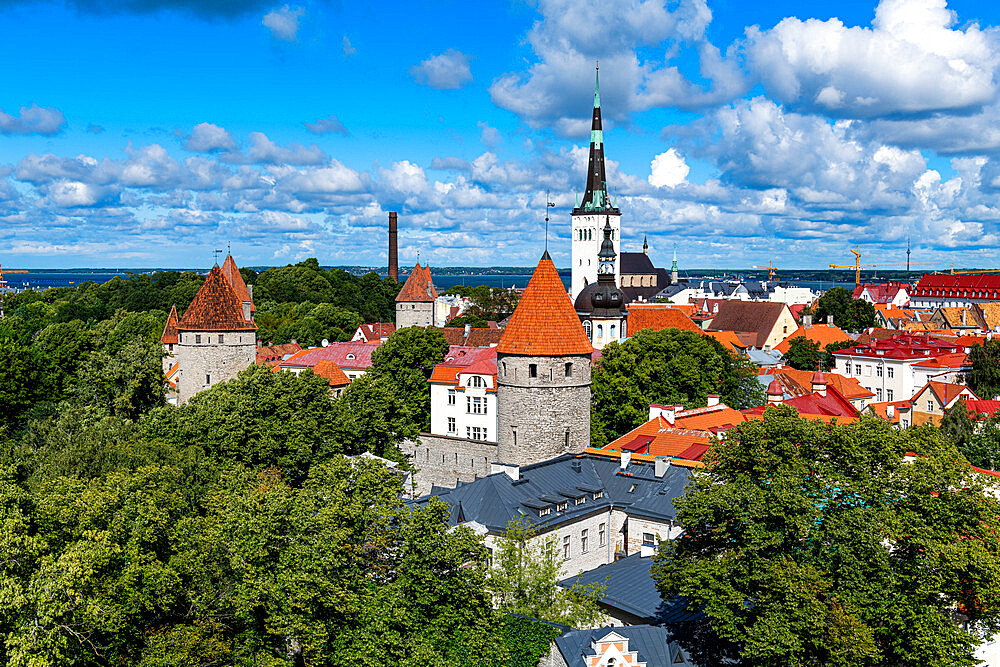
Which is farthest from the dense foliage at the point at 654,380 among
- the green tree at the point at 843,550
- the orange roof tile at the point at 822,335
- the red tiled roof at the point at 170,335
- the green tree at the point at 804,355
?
the orange roof tile at the point at 822,335

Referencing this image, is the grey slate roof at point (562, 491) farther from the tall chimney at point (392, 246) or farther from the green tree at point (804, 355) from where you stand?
the tall chimney at point (392, 246)

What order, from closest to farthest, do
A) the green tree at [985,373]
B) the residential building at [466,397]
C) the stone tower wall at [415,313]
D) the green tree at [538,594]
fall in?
the green tree at [538,594] → the residential building at [466,397] → the green tree at [985,373] → the stone tower wall at [415,313]

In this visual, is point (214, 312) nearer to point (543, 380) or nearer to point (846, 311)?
point (543, 380)

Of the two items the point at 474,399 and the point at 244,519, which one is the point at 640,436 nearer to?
the point at 474,399

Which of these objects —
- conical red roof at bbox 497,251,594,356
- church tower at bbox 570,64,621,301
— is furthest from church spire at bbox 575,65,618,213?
conical red roof at bbox 497,251,594,356

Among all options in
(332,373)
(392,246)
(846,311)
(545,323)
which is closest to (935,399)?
(545,323)

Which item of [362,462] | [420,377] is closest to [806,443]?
[362,462]

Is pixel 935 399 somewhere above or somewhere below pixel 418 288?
below
